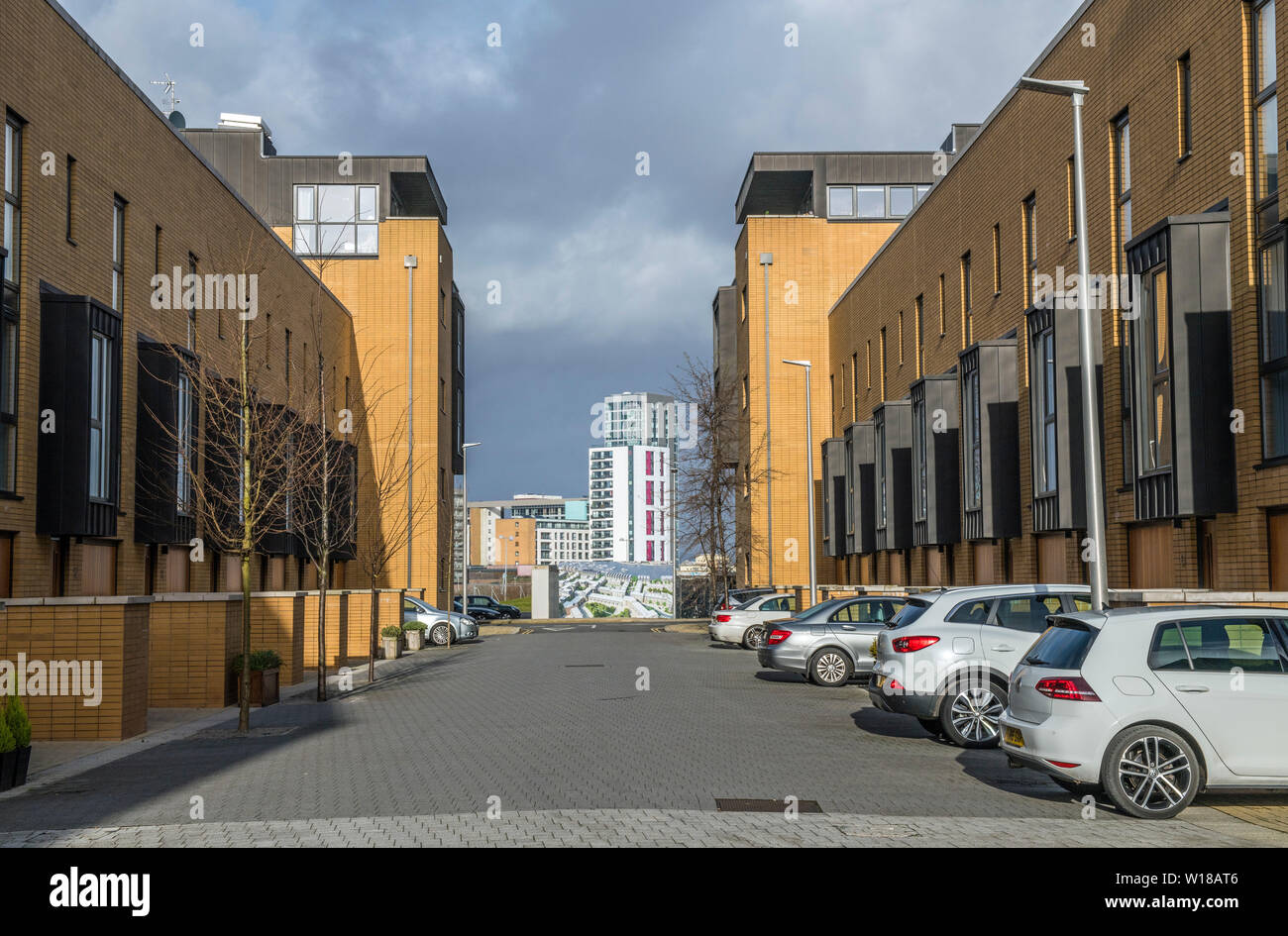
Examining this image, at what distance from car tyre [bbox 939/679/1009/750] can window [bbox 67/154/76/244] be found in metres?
16.7

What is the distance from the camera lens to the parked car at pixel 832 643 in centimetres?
2142

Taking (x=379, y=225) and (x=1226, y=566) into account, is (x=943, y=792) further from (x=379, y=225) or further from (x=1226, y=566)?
(x=379, y=225)

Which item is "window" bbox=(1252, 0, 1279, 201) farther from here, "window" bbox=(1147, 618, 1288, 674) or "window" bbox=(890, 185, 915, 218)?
"window" bbox=(890, 185, 915, 218)

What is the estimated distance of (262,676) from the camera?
61.7 feet

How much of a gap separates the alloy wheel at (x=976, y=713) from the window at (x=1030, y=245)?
1476 centimetres

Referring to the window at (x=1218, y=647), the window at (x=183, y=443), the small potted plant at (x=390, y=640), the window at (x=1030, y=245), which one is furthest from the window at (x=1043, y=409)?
the small potted plant at (x=390, y=640)

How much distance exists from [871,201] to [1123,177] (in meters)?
35.2

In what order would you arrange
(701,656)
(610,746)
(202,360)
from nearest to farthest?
1. (610,746)
2. (202,360)
3. (701,656)

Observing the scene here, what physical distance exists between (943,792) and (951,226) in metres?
25.2

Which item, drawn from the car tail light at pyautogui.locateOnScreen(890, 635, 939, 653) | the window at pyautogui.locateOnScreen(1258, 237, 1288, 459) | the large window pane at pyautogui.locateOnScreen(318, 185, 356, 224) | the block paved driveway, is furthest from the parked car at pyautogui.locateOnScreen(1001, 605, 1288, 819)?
the large window pane at pyautogui.locateOnScreen(318, 185, 356, 224)

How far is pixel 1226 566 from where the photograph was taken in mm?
17531

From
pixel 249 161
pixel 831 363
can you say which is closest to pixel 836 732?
pixel 831 363

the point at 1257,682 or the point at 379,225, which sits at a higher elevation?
the point at 379,225

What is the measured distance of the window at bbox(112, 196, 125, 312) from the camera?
943 inches
